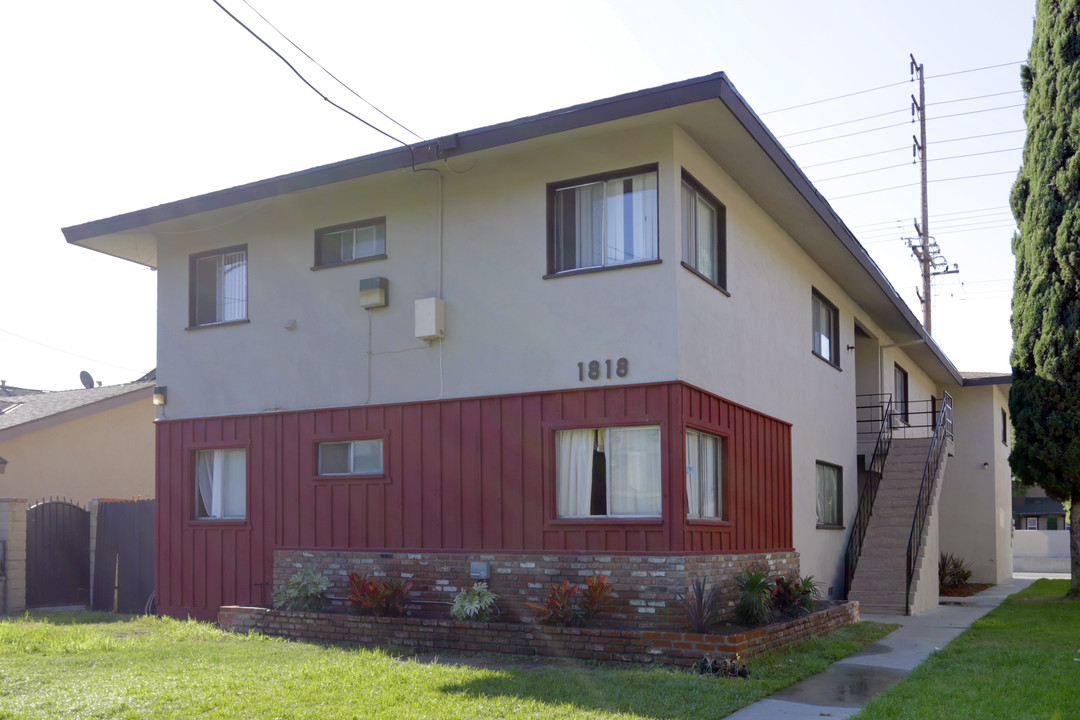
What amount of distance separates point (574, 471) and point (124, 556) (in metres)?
8.63

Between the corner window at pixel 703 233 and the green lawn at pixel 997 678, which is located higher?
the corner window at pixel 703 233

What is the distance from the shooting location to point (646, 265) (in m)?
11.1

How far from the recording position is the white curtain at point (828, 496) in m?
16.9

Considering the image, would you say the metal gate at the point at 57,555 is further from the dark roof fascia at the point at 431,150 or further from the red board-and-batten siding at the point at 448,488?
the dark roof fascia at the point at 431,150

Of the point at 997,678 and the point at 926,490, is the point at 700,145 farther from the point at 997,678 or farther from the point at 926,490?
the point at 926,490

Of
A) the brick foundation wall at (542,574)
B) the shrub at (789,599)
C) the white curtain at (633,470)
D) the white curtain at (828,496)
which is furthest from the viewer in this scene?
the white curtain at (828,496)

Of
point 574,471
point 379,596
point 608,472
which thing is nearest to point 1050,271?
point 608,472

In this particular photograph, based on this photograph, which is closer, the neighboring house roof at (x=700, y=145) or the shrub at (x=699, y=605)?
the shrub at (x=699, y=605)

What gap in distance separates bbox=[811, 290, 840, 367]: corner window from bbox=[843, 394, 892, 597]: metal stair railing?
2115mm

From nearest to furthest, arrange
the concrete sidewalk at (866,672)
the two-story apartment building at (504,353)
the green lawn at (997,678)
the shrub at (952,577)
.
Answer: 1. the green lawn at (997,678)
2. the concrete sidewalk at (866,672)
3. the two-story apartment building at (504,353)
4. the shrub at (952,577)

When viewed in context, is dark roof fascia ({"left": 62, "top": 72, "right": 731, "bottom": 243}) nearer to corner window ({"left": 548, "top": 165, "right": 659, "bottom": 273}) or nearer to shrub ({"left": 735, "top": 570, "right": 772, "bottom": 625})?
corner window ({"left": 548, "top": 165, "right": 659, "bottom": 273})

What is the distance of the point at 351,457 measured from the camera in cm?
1317

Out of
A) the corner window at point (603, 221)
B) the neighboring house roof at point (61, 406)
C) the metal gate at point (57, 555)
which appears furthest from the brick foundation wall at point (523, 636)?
the neighboring house roof at point (61, 406)

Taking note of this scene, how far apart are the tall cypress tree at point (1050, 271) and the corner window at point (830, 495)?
12.8 feet
